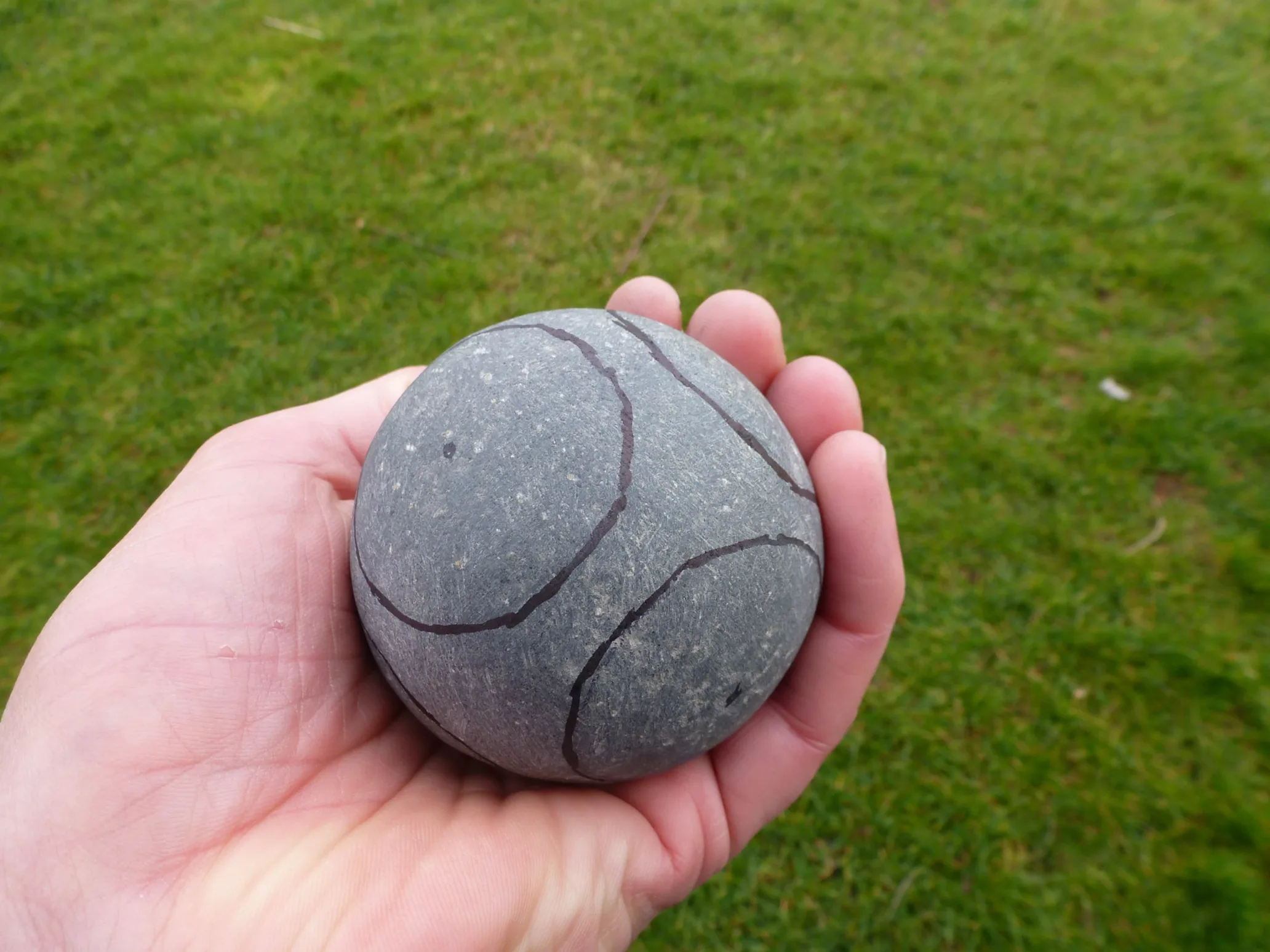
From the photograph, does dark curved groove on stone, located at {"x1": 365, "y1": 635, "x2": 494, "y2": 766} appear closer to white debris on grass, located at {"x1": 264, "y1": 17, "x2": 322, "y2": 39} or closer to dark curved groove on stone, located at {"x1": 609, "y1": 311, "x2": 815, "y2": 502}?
dark curved groove on stone, located at {"x1": 609, "y1": 311, "x2": 815, "y2": 502}

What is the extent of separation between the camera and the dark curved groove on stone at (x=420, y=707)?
192 cm

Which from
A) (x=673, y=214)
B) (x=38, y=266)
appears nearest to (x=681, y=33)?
(x=673, y=214)

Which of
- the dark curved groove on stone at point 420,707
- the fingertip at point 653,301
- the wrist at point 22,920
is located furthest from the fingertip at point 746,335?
the wrist at point 22,920

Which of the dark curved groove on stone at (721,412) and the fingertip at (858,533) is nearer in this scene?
the dark curved groove on stone at (721,412)

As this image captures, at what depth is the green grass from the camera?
2.98 meters

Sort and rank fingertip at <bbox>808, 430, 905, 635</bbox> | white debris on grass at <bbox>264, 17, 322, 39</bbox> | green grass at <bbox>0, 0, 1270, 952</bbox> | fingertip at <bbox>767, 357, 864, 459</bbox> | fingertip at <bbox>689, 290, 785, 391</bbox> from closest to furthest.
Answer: fingertip at <bbox>808, 430, 905, 635</bbox> < fingertip at <bbox>767, 357, 864, 459</bbox> < fingertip at <bbox>689, 290, 785, 391</bbox> < green grass at <bbox>0, 0, 1270, 952</bbox> < white debris on grass at <bbox>264, 17, 322, 39</bbox>

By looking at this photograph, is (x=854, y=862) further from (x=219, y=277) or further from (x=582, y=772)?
(x=219, y=277)

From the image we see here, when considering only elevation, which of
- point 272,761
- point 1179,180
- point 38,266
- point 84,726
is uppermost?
point 1179,180

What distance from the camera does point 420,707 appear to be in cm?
193

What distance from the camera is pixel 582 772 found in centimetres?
189

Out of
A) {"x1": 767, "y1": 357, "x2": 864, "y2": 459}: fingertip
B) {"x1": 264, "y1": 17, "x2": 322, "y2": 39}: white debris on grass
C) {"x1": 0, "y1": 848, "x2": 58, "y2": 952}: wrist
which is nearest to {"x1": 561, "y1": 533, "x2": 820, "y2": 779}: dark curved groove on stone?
{"x1": 767, "y1": 357, "x2": 864, "y2": 459}: fingertip

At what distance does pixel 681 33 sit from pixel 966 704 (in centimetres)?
411

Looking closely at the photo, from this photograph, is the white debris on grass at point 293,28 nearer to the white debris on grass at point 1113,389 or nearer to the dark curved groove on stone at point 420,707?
the dark curved groove on stone at point 420,707

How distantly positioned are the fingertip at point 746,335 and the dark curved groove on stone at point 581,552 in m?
0.81
